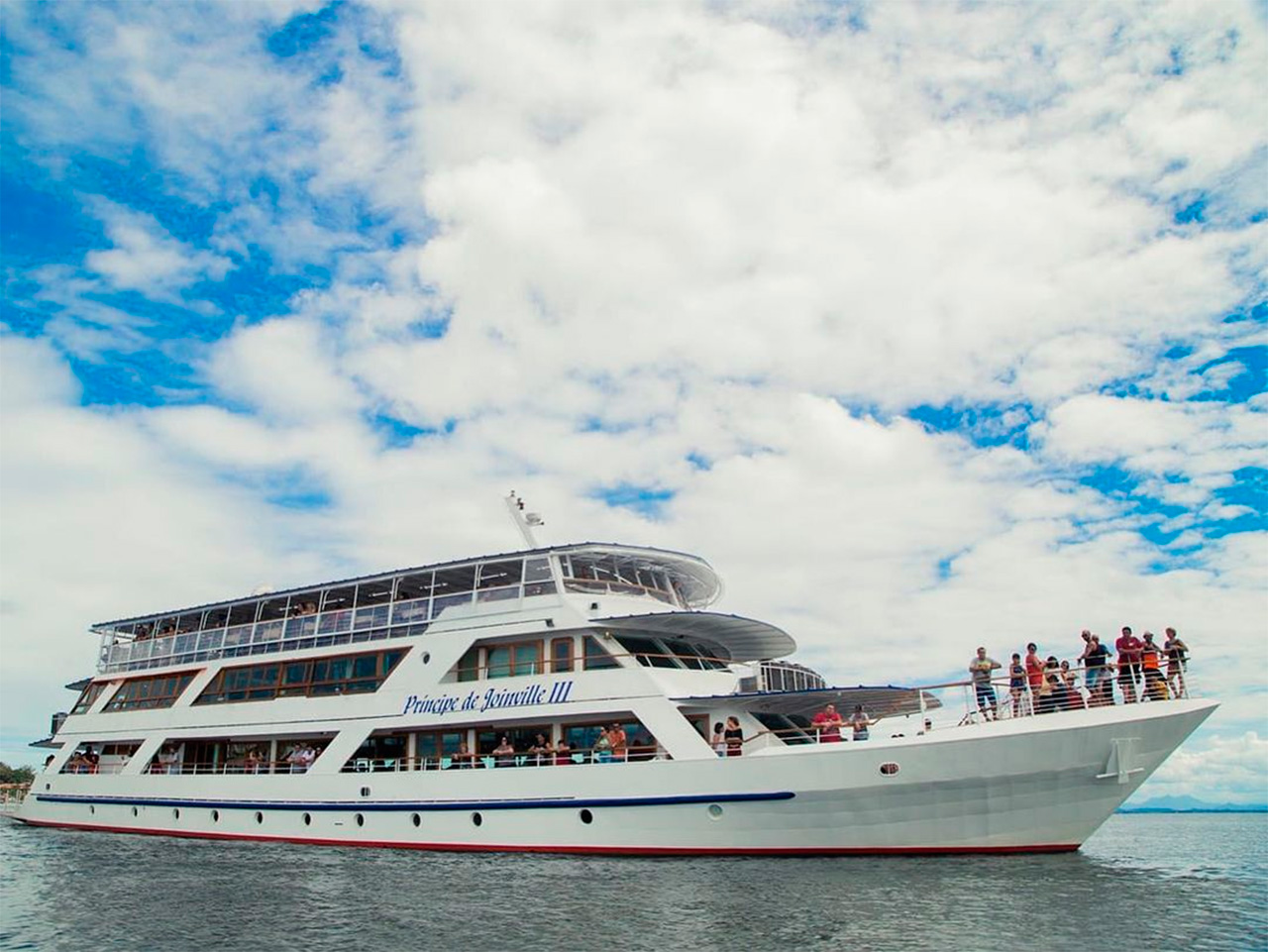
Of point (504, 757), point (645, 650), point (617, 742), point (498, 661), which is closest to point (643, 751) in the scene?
point (617, 742)

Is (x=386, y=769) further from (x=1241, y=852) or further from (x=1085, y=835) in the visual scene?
(x=1241, y=852)

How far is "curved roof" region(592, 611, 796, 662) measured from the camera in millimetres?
19367

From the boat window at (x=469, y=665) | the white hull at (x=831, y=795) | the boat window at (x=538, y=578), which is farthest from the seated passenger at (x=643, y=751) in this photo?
the boat window at (x=469, y=665)

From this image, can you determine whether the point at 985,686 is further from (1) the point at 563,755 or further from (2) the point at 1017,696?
(1) the point at 563,755

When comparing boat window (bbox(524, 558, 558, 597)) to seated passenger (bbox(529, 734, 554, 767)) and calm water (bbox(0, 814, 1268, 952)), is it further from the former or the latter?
calm water (bbox(0, 814, 1268, 952))

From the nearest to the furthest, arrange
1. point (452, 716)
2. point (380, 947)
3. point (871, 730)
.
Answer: point (380, 947) < point (871, 730) < point (452, 716)

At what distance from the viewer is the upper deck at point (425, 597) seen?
832 inches

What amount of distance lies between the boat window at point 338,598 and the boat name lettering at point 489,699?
14.6 ft

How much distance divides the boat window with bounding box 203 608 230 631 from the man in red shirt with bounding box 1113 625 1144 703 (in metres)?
23.6

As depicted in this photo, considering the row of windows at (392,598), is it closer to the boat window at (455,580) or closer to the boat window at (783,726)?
the boat window at (455,580)

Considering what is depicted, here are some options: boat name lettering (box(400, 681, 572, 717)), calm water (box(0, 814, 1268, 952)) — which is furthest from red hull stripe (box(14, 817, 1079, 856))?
boat name lettering (box(400, 681, 572, 717))

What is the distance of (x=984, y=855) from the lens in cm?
1622

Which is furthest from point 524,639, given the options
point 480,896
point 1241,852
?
point 1241,852

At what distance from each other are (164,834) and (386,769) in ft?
26.5
